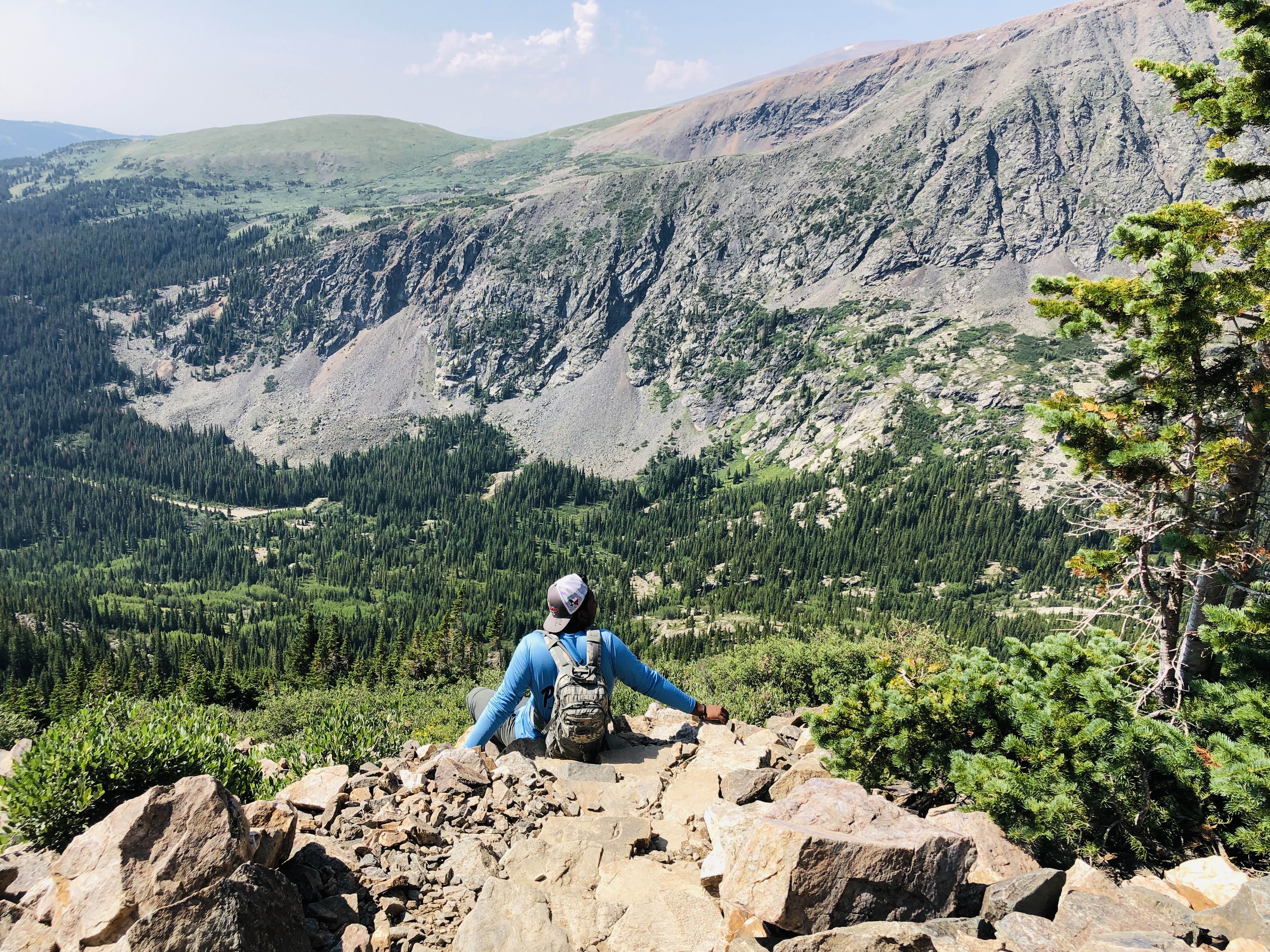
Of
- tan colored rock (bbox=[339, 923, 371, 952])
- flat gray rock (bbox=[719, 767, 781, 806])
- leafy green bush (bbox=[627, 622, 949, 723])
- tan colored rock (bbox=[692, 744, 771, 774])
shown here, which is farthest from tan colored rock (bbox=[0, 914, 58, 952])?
leafy green bush (bbox=[627, 622, 949, 723])

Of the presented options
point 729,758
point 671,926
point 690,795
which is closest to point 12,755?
point 690,795

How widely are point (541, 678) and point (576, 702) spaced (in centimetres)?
74

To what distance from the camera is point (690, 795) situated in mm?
11273

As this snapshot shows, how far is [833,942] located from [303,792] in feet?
26.3

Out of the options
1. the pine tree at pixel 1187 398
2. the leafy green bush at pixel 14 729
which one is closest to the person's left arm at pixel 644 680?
the pine tree at pixel 1187 398

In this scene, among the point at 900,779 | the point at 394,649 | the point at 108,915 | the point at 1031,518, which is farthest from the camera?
the point at 1031,518

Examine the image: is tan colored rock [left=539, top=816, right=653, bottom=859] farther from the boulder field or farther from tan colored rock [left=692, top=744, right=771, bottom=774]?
tan colored rock [left=692, top=744, right=771, bottom=774]

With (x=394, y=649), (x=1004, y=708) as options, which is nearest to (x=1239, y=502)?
(x=1004, y=708)

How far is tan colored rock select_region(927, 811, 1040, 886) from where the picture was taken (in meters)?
8.75

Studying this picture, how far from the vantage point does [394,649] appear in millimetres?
106250

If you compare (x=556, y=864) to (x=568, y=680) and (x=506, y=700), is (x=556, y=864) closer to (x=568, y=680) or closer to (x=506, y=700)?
(x=568, y=680)

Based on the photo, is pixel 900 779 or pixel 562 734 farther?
pixel 900 779

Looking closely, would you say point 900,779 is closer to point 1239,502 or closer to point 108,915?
point 1239,502

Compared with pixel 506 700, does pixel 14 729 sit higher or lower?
lower
